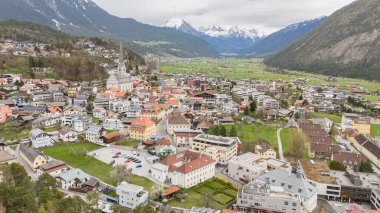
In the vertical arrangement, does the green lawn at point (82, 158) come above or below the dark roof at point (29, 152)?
below

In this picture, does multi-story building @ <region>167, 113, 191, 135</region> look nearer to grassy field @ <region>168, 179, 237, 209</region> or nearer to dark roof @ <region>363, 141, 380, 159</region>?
grassy field @ <region>168, 179, 237, 209</region>

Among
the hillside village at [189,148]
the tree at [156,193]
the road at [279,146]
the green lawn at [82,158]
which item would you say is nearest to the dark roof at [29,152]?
the hillside village at [189,148]

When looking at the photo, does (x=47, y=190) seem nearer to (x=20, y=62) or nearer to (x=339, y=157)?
(x=339, y=157)

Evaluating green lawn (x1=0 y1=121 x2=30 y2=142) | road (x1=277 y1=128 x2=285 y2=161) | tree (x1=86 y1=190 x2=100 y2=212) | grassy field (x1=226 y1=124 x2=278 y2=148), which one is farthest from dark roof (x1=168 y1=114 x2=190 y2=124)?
tree (x1=86 y1=190 x2=100 y2=212)

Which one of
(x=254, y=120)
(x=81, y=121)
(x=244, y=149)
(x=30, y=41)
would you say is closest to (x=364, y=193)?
(x=244, y=149)

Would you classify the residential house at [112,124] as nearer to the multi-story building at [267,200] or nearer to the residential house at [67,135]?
the residential house at [67,135]

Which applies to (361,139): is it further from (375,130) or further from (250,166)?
(250,166)
